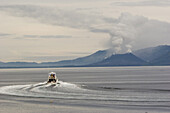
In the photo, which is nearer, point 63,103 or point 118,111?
point 118,111

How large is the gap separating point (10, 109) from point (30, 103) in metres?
9.29

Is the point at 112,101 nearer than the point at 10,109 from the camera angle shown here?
No

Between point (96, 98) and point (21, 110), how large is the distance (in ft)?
69.5

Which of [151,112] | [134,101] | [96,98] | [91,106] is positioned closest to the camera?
[151,112]

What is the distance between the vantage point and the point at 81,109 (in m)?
67.8

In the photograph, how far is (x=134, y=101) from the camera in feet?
249

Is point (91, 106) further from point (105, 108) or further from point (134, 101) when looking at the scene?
A: point (134, 101)

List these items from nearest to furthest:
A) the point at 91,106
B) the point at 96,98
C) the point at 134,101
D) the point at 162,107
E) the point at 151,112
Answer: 1. the point at 151,112
2. the point at 162,107
3. the point at 91,106
4. the point at 134,101
5. the point at 96,98

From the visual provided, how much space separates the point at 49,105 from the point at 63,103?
12.2 feet

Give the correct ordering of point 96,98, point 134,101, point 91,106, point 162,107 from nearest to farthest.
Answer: point 162,107 → point 91,106 → point 134,101 → point 96,98

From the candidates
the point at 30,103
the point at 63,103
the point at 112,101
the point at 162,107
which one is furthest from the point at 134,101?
the point at 30,103

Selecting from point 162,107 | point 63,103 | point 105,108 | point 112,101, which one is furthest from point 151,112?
point 63,103

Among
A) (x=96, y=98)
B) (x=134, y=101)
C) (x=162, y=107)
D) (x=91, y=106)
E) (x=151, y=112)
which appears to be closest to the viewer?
(x=151, y=112)

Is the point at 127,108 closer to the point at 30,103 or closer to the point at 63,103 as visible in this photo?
the point at 63,103
